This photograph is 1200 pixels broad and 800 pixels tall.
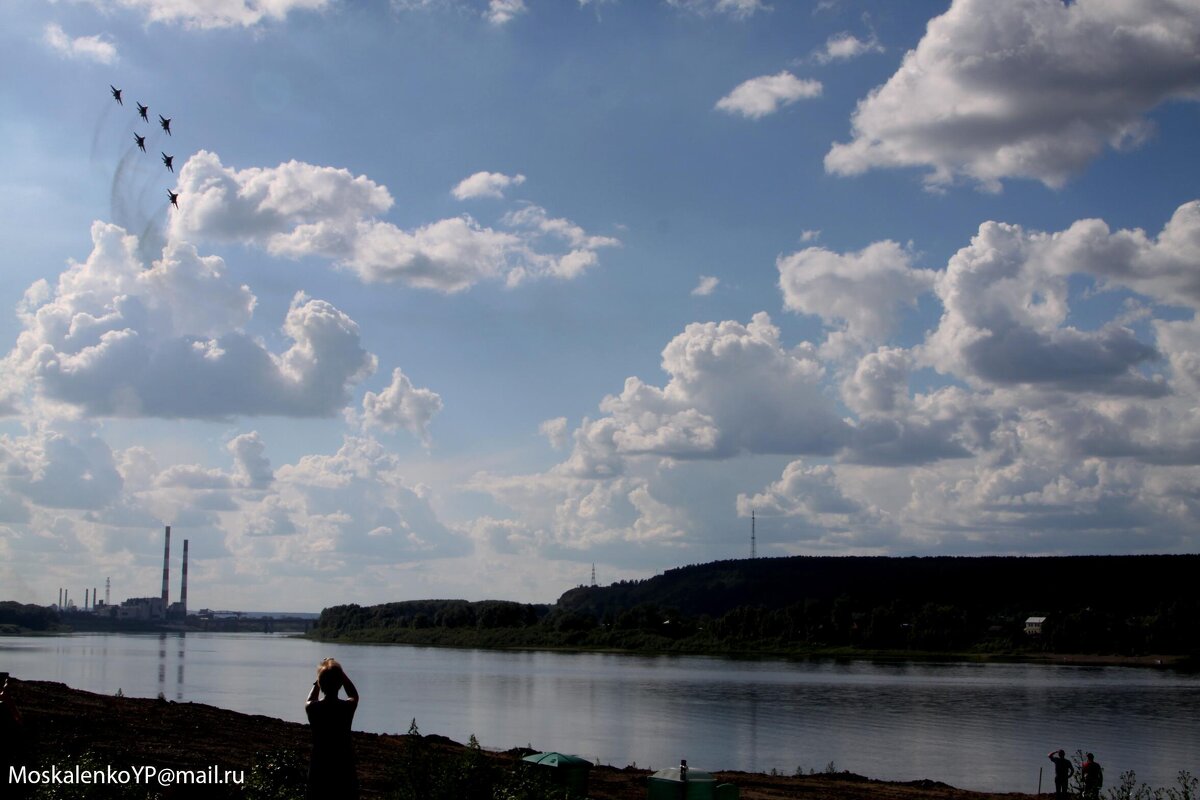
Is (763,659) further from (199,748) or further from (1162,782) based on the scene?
(199,748)

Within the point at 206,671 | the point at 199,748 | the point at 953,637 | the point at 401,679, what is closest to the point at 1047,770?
the point at 199,748

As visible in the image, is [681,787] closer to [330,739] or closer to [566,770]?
[566,770]

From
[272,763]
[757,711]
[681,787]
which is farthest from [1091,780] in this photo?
[757,711]

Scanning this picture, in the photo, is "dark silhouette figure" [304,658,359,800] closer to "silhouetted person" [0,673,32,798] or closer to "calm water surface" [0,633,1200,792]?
"silhouetted person" [0,673,32,798]

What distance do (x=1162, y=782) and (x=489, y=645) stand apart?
152957 millimetres

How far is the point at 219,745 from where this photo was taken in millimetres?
27844

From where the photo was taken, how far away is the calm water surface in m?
43.4

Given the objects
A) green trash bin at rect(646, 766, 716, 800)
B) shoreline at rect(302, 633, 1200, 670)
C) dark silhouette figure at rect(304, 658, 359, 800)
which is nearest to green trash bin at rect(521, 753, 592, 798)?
green trash bin at rect(646, 766, 716, 800)

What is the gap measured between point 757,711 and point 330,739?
2134 inches

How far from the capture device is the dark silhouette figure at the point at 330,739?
12180 mm

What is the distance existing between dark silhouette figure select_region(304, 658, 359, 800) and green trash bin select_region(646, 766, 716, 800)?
940 centimetres
